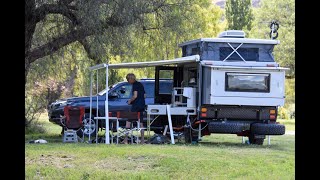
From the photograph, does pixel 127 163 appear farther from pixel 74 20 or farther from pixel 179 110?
pixel 74 20

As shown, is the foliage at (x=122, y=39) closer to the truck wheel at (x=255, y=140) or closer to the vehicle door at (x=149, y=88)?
the vehicle door at (x=149, y=88)

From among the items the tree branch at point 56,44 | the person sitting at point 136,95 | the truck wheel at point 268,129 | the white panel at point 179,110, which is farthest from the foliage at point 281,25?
the person sitting at point 136,95

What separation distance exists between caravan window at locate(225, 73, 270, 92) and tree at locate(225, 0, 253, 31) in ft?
116

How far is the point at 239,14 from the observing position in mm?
52312

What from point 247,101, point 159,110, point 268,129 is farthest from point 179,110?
point 268,129

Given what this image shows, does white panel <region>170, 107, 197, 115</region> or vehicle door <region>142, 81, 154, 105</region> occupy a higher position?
vehicle door <region>142, 81, 154, 105</region>

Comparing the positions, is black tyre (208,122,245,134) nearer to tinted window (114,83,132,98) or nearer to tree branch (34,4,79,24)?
tree branch (34,4,79,24)

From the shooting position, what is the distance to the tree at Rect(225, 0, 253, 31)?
169 ft

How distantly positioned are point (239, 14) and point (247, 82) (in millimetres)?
36535

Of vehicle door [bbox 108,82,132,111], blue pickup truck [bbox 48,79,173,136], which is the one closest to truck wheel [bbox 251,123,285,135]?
blue pickup truck [bbox 48,79,173,136]

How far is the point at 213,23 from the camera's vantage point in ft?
110

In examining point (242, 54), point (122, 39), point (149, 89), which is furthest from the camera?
point (149, 89)
